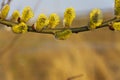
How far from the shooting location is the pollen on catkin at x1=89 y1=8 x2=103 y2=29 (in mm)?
733

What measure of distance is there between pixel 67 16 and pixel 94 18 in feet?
0.18

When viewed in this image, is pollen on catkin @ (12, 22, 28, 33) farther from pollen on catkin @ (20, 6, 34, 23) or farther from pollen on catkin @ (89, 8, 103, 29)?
pollen on catkin @ (89, 8, 103, 29)

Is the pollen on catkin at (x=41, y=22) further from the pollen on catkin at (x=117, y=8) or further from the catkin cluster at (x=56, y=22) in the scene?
the pollen on catkin at (x=117, y=8)

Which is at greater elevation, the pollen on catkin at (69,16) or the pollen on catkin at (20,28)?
the pollen on catkin at (69,16)

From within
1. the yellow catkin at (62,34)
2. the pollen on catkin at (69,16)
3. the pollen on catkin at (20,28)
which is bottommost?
the yellow catkin at (62,34)

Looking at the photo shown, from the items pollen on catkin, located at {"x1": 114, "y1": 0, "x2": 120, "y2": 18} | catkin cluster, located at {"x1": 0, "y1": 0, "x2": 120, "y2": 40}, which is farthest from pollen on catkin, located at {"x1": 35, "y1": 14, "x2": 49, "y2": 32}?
pollen on catkin, located at {"x1": 114, "y1": 0, "x2": 120, "y2": 18}

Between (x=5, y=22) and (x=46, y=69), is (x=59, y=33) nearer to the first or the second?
(x=5, y=22)

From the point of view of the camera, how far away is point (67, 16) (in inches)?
29.2

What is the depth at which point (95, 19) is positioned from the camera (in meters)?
0.74

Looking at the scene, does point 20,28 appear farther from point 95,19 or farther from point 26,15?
point 95,19

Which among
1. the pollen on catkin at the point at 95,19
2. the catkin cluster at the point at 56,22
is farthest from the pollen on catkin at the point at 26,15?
the pollen on catkin at the point at 95,19

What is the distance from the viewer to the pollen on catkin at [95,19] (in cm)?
73

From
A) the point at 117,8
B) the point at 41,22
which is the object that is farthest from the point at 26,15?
the point at 117,8

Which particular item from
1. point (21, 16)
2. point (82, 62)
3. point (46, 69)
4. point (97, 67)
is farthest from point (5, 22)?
point (46, 69)
